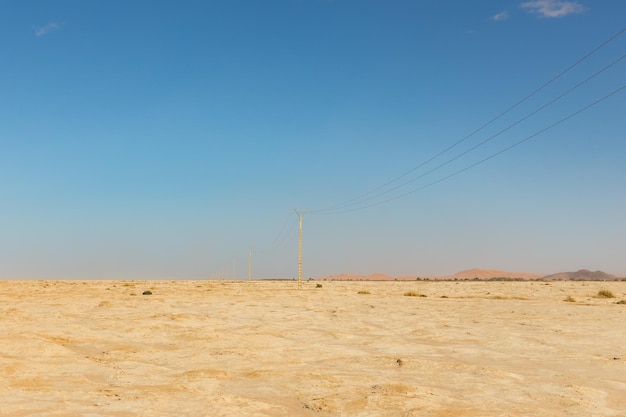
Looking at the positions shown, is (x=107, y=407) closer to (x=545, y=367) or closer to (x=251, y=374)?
(x=251, y=374)

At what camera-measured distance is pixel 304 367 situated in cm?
1119

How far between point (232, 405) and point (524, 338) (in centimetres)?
1073

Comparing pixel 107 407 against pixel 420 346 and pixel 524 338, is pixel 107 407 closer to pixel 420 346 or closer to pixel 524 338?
pixel 420 346

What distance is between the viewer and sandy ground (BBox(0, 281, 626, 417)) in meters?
Result: 8.09

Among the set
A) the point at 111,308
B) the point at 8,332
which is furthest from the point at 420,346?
the point at 111,308

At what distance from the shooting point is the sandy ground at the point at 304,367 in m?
8.09

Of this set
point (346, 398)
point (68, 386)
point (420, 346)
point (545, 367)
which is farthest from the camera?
point (420, 346)

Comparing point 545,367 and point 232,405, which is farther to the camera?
point 545,367

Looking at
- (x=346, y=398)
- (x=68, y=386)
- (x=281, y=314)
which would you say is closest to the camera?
(x=346, y=398)

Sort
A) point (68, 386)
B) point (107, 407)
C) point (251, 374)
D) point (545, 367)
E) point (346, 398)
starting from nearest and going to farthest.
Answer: point (107, 407)
point (346, 398)
point (68, 386)
point (251, 374)
point (545, 367)

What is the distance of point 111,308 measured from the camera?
2445 cm

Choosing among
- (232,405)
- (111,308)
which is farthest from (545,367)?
(111,308)

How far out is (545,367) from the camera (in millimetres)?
11531

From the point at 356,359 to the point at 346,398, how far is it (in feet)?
12.2
